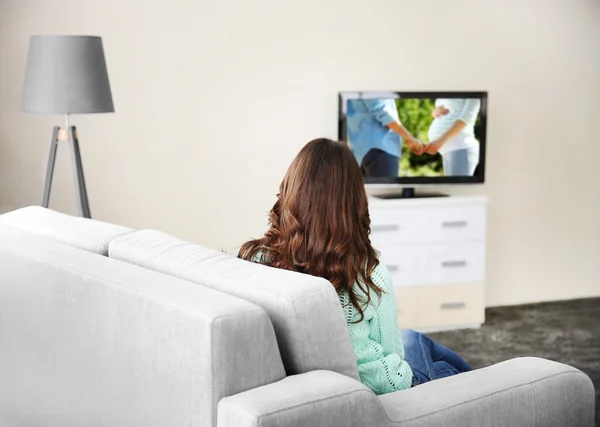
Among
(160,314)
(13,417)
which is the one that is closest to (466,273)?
(13,417)

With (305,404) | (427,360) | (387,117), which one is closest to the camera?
(305,404)

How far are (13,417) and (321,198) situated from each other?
1.13 metres

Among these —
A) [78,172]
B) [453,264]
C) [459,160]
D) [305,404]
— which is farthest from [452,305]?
[305,404]

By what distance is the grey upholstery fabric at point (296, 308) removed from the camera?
1802 mm

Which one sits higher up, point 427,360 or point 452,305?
point 427,360

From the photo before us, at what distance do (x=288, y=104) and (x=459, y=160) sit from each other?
105cm

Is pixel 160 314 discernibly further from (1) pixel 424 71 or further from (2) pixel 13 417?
(1) pixel 424 71

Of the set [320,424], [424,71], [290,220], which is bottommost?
[320,424]

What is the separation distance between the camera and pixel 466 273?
5.16 m

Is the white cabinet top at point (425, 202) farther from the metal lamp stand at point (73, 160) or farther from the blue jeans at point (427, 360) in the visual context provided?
the blue jeans at point (427, 360)

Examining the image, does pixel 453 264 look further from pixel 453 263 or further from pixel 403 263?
pixel 403 263

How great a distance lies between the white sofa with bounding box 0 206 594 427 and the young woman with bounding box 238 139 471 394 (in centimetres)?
17

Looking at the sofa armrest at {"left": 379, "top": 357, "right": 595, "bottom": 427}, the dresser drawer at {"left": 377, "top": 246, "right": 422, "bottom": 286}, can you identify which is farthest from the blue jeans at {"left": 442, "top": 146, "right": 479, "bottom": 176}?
the sofa armrest at {"left": 379, "top": 357, "right": 595, "bottom": 427}

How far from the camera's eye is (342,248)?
210 cm
